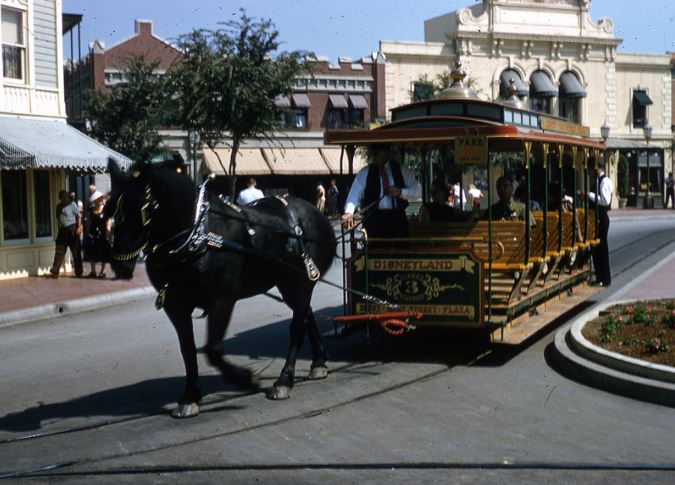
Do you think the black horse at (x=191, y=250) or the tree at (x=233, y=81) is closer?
the black horse at (x=191, y=250)

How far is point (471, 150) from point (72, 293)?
30.3ft

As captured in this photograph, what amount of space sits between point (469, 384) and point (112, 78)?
3375 cm

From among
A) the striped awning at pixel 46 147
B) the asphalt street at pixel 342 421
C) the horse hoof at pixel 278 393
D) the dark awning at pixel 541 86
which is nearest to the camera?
the asphalt street at pixel 342 421

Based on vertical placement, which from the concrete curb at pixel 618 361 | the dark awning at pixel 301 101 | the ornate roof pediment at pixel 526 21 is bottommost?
the concrete curb at pixel 618 361

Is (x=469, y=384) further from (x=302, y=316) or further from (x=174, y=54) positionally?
(x=174, y=54)

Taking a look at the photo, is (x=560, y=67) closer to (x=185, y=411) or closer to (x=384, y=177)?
(x=384, y=177)

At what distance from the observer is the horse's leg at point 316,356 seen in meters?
8.39

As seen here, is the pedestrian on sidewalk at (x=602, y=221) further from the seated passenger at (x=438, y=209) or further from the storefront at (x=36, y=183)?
the storefront at (x=36, y=183)

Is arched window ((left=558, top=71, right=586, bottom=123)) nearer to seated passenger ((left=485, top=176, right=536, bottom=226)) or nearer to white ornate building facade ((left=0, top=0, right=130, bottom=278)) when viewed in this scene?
white ornate building facade ((left=0, top=0, right=130, bottom=278))

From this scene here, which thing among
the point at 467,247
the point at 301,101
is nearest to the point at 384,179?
the point at 467,247

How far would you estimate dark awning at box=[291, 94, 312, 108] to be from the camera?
141ft

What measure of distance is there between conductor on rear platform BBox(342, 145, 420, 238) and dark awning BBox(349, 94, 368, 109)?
35742 millimetres

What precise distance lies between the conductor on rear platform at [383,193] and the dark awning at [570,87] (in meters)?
42.8

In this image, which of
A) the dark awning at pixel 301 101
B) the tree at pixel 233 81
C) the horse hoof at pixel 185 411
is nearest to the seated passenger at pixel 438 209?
the horse hoof at pixel 185 411
